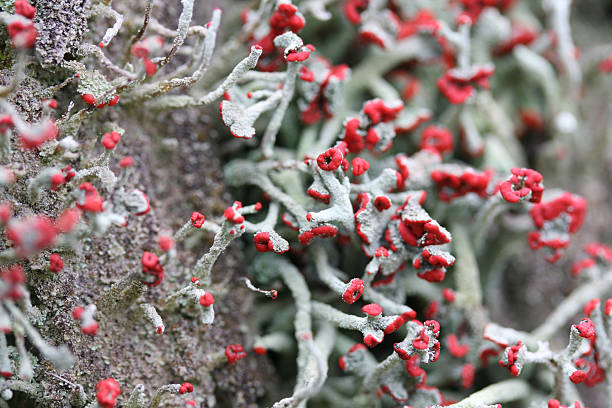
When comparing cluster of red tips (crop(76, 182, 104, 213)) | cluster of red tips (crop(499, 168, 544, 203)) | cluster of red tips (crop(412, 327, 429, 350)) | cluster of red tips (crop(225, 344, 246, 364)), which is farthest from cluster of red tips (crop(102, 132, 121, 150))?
cluster of red tips (crop(499, 168, 544, 203))

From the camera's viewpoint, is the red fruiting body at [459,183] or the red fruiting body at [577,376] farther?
the red fruiting body at [459,183]

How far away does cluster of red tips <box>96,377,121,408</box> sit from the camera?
1225 mm

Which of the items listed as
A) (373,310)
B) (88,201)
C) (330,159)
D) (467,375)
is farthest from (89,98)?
(467,375)

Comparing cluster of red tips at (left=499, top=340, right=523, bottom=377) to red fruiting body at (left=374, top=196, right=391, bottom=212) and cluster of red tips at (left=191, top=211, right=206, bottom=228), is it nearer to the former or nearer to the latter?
red fruiting body at (left=374, top=196, right=391, bottom=212)

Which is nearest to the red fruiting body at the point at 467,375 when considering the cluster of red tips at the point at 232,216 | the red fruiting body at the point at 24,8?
the cluster of red tips at the point at 232,216

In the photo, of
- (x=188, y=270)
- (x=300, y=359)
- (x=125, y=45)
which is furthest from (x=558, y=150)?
(x=125, y=45)

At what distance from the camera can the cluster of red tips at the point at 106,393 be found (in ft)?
4.02

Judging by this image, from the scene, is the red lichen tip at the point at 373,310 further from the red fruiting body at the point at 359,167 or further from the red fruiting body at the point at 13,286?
the red fruiting body at the point at 13,286

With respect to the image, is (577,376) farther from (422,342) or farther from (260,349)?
(260,349)

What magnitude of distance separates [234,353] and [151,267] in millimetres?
385

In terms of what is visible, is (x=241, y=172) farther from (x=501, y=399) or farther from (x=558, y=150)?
(x=558, y=150)

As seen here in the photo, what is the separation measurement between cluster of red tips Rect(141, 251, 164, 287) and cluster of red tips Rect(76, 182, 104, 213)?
0.15m

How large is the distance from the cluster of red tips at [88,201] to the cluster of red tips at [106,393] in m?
0.39

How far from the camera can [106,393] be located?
123cm
